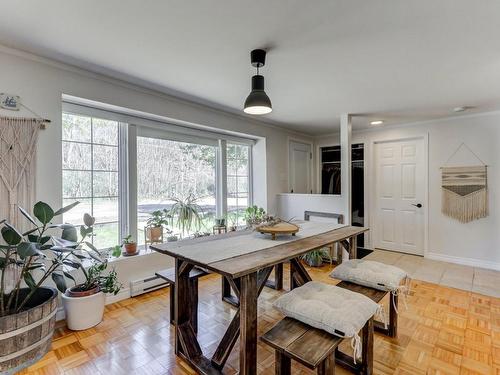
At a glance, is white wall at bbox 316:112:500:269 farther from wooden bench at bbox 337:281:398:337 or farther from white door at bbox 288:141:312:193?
wooden bench at bbox 337:281:398:337

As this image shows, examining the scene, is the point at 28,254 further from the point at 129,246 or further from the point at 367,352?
the point at 367,352

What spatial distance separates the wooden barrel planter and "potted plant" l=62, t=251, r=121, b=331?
0.24 metres

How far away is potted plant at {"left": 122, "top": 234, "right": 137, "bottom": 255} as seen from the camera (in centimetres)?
281

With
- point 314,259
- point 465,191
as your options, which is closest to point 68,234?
point 314,259

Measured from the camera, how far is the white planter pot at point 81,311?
210 centimetres

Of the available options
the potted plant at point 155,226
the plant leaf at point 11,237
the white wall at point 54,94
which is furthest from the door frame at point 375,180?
the plant leaf at point 11,237

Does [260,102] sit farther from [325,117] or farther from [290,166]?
[290,166]

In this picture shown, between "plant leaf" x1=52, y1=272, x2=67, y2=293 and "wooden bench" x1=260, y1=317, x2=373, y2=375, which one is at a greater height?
"plant leaf" x1=52, y1=272, x2=67, y2=293

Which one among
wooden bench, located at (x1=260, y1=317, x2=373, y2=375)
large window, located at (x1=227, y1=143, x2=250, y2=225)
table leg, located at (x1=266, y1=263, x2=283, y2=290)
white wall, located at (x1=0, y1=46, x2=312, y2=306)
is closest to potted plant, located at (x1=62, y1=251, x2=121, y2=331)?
white wall, located at (x1=0, y1=46, x2=312, y2=306)

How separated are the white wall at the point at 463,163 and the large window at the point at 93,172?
4.30 m

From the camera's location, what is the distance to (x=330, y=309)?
1378 mm

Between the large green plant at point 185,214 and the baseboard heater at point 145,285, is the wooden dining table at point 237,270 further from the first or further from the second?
the large green plant at point 185,214

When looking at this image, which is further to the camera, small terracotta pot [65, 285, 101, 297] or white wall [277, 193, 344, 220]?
white wall [277, 193, 344, 220]

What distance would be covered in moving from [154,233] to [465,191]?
4319mm
